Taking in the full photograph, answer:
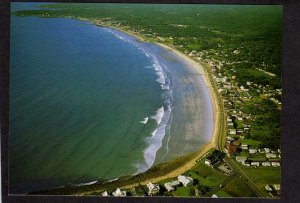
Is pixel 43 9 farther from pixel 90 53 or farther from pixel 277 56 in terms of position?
pixel 277 56

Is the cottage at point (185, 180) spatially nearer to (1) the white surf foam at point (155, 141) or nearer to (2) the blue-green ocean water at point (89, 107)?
(2) the blue-green ocean water at point (89, 107)

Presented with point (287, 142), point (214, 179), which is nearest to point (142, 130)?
point (214, 179)

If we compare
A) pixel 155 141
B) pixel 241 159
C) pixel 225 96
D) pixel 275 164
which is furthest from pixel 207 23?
pixel 275 164

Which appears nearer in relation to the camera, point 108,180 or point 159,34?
point 108,180

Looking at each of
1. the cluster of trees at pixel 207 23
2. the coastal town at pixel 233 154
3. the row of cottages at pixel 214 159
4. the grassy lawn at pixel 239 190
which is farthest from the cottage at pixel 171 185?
the cluster of trees at pixel 207 23

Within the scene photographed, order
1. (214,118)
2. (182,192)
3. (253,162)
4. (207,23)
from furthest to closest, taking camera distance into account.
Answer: (207,23) < (214,118) < (253,162) < (182,192)

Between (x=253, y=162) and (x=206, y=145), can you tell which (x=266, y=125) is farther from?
(x=206, y=145)
